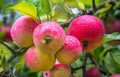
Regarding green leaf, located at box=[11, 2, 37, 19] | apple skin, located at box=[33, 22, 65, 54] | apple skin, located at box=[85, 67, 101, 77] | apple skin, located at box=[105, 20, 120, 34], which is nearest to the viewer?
apple skin, located at box=[33, 22, 65, 54]

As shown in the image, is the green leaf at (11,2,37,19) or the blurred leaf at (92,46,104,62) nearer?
the green leaf at (11,2,37,19)

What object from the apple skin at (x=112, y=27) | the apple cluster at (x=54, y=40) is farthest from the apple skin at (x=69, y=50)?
the apple skin at (x=112, y=27)

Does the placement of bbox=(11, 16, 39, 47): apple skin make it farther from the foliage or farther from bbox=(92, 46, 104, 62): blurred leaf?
bbox=(92, 46, 104, 62): blurred leaf

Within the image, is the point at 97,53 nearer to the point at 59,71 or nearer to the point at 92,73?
the point at 92,73

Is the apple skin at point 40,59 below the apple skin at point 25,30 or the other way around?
below

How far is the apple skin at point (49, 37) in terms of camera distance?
879 mm

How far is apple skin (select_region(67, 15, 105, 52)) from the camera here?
0.97m

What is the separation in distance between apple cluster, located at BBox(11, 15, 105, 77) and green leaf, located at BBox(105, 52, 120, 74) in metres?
0.27

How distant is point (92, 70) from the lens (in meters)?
1.21

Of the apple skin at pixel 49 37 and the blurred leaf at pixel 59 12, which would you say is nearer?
the apple skin at pixel 49 37

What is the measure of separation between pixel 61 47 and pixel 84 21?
0.36 ft

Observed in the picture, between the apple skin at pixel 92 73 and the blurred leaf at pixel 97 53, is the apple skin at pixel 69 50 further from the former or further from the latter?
the blurred leaf at pixel 97 53

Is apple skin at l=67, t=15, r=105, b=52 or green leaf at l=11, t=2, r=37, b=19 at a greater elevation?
green leaf at l=11, t=2, r=37, b=19

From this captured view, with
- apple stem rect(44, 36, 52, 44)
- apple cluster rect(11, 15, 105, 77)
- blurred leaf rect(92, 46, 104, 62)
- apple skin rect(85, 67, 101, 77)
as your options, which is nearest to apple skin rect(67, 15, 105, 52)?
apple cluster rect(11, 15, 105, 77)
